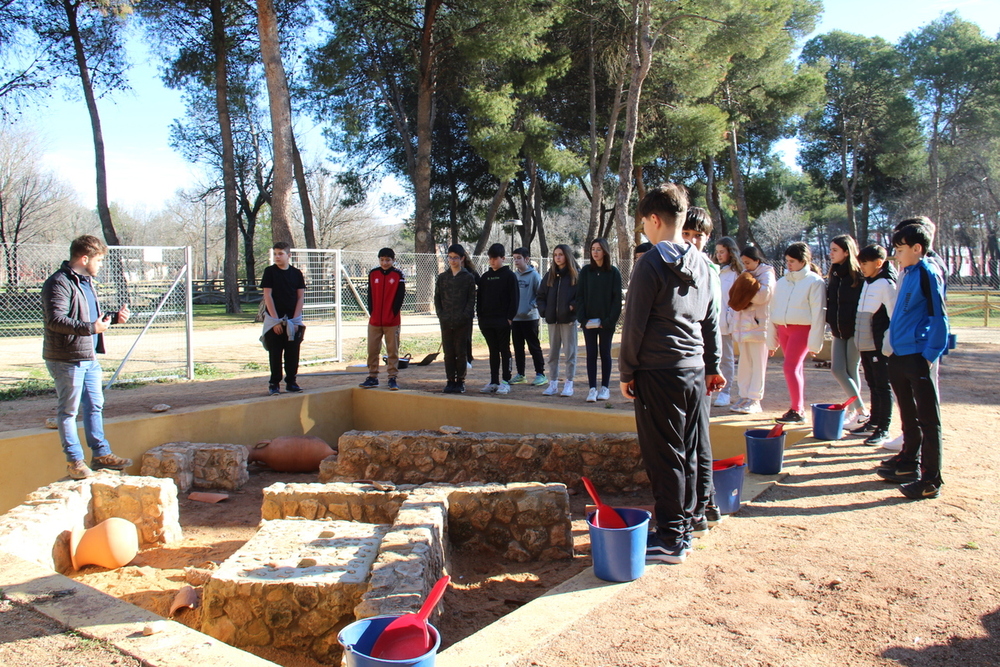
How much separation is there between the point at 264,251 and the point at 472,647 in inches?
2382

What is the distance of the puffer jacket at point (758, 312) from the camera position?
625cm

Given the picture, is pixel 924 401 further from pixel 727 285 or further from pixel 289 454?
pixel 289 454

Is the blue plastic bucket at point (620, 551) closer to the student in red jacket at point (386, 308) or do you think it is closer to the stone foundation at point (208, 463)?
the stone foundation at point (208, 463)

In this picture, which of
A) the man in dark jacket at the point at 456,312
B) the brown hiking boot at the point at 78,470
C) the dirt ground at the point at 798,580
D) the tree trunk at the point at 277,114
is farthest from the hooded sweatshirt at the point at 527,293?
the tree trunk at the point at 277,114

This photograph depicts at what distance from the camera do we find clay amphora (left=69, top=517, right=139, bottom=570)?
454cm

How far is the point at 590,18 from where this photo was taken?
2089 centimetres

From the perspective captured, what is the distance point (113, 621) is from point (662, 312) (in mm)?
2697

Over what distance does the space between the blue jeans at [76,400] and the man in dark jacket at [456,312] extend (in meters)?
3.56

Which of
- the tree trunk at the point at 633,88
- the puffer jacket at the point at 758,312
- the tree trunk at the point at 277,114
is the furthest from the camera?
the tree trunk at the point at 633,88

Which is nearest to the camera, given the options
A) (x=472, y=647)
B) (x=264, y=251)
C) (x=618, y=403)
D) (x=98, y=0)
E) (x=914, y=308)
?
(x=472, y=647)

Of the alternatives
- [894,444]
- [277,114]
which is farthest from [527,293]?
[277,114]

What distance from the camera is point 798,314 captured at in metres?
5.88

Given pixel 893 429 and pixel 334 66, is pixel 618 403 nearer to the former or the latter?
pixel 893 429

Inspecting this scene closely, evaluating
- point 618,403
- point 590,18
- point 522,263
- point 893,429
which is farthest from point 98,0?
point 893,429
